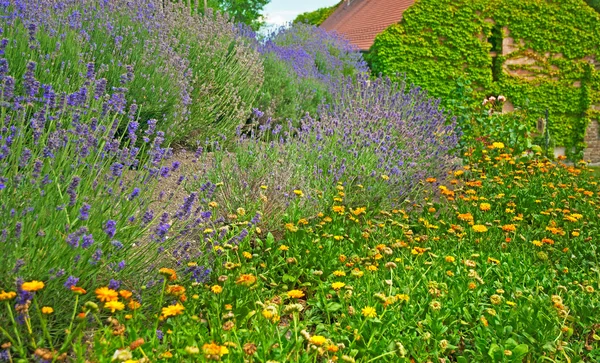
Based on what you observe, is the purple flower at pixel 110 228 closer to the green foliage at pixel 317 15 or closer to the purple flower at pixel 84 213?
the purple flower at pixel 84 213

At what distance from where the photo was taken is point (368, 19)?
18.7 m

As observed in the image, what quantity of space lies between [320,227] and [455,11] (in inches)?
481

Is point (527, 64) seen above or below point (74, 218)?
below

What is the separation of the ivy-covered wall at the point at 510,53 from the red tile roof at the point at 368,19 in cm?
95

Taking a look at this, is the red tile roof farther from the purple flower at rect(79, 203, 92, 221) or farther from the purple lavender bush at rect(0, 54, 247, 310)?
the purple flower at rect(79, 203, 92, 221)

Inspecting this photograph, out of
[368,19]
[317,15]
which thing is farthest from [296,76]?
[317,15]

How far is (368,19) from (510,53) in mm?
5122

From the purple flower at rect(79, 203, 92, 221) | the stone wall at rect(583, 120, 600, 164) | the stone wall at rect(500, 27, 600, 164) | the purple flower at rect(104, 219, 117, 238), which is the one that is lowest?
the stone wall at rect(583, 120, 600, 164)

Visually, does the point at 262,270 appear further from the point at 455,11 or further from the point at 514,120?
the point at 455,11

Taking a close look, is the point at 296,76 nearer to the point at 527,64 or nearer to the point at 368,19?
the point at 527,64

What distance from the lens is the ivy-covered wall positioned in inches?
Answer: 576

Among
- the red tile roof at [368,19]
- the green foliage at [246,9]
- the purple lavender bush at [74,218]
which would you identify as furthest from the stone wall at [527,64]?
the green foliage at [246,9]

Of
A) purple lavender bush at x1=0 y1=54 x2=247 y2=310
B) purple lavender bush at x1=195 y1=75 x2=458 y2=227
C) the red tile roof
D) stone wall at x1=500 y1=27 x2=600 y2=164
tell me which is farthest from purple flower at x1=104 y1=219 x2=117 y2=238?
stone wall at x1=500 y1=27 x2=600 y2=164

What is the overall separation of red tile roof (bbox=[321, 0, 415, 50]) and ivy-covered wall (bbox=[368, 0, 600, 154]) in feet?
3.10
